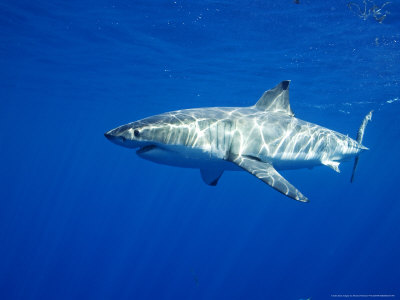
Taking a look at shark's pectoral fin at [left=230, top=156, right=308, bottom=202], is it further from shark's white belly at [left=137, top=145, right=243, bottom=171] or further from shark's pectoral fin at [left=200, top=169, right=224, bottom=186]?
shark's pectoral fin at [left=200, top=169, right=224, bottom=186]

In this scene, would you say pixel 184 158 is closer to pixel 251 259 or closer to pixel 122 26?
pixel 122 26

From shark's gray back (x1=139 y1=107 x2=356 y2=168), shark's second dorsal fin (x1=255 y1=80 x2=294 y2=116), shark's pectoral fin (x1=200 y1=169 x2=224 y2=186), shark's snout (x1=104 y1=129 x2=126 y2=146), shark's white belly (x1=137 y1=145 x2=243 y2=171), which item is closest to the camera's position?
shark's snout (x1=104 y1=129 x2=126 y2=146)

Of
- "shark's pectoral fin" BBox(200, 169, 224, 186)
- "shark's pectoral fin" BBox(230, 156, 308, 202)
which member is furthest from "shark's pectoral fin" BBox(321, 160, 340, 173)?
"shark's pectoral fin" BBox(230, 156, 308, 202)

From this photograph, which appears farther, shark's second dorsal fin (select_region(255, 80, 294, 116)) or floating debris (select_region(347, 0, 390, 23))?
floating debris (select_region(347, 0, 390, 23))

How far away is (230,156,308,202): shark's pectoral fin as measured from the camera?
11.8 ft

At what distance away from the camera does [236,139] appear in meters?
4.72

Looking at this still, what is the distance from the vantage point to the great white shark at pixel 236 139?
3855 millimetres

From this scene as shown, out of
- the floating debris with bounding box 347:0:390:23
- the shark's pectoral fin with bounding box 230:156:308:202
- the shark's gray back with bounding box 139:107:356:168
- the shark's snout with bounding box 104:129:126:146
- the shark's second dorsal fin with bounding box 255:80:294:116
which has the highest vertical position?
the floating debris with bounding box 347:0:390:23

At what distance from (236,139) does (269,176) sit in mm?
1028

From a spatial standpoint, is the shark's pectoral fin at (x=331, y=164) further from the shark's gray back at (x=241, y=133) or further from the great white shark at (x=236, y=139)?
the shark's gray back at (x=241, y=133)

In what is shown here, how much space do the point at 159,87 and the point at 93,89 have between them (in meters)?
7.37

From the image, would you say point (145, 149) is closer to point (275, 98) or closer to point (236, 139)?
point (236, 139)

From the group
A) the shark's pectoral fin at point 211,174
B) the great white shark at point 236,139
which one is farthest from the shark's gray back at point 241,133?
the shark's pectoral fin at point 211,174

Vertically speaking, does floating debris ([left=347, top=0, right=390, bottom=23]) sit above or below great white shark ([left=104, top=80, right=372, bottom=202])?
above
